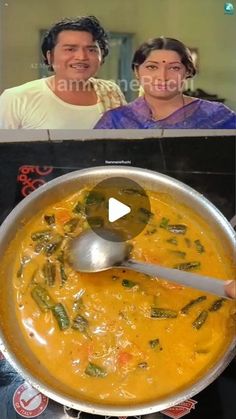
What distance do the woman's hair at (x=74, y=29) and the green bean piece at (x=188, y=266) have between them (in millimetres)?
509

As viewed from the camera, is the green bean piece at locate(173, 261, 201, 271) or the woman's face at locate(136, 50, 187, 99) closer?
the green bean piece at locate(173, 261, 201, 271)

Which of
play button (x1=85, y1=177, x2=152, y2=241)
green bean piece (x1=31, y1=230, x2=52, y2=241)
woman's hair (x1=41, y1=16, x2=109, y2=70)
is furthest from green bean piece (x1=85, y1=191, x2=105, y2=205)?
woman's hair (x1=41, y1=16, x2=109, y2=70)

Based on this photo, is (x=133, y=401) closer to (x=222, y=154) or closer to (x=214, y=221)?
(x=214, y=221)

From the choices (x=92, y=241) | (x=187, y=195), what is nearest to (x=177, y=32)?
(x=187, y=195)

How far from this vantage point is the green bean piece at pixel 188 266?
0.98m

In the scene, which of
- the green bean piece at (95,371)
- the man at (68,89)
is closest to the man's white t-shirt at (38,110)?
the man at (68,89)

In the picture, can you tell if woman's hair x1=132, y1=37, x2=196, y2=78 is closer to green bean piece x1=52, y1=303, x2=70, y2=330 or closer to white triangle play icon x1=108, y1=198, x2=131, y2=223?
white triangle play icon x1=108, y1=198, x2=131, y2=223

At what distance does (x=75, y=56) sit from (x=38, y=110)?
14 centimetres

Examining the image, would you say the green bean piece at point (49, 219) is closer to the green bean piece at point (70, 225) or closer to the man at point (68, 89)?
the green bean piece at point (70, 225)

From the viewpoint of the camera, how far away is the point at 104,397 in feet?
2.94

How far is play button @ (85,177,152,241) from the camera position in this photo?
1.01m

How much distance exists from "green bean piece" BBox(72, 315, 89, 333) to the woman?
1.43 ft

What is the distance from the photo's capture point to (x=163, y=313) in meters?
0.94

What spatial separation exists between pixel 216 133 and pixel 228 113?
5 centimetres
